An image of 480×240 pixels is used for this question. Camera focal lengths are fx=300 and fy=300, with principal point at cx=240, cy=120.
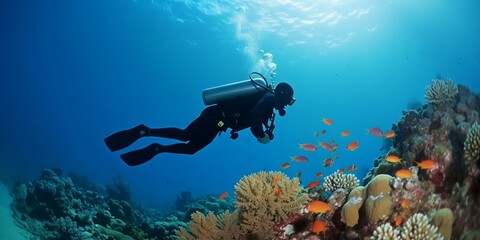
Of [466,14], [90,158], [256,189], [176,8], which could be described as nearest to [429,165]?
[256,189]

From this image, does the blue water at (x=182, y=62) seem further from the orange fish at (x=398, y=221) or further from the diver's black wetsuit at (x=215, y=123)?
the orange fish at (x=398, y=221)

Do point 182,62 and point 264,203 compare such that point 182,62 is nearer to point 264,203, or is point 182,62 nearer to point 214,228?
point 214,228

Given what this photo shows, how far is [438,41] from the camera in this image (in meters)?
55.9

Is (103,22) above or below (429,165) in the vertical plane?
above

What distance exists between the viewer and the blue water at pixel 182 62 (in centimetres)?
4206

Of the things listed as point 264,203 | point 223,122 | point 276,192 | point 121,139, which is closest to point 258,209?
point 264,203

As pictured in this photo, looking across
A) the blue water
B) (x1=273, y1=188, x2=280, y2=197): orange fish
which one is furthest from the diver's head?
the blue water

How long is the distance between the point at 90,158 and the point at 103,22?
53291mm

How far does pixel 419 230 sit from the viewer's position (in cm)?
368

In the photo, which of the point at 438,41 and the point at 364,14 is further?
the point at 438,41

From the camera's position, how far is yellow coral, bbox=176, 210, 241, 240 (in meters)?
5.41

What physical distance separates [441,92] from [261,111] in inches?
A: 179

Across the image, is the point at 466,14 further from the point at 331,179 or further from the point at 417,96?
the point at 331,179

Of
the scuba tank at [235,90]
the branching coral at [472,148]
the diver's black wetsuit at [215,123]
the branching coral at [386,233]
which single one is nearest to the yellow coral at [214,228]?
the branching coral at [386,233]
